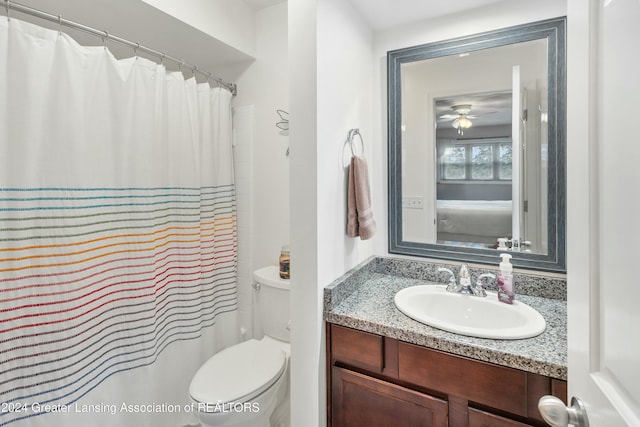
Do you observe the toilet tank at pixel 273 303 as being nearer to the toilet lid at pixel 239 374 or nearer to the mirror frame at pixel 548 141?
the toilet lid at pixel 239 374

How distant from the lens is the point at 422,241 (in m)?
1.61

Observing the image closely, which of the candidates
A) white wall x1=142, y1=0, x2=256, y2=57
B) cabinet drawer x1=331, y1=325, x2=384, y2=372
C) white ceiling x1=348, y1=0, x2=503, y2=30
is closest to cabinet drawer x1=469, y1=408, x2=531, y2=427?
cabinet drawer x1=331, y1=325, x2=384, y2=372

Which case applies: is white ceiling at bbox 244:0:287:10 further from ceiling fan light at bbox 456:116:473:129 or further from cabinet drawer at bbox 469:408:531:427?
cabinet drawer at bbox 469:408:531:427

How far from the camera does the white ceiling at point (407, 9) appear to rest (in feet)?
4.61

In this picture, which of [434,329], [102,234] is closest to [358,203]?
[434,329]

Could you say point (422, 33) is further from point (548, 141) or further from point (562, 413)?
point (562, 413)

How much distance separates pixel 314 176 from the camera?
46.6 inches

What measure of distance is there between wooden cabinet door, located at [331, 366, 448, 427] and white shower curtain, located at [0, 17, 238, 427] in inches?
39.0

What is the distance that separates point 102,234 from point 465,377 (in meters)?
1.57

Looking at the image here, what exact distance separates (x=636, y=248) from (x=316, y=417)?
4.01 feet

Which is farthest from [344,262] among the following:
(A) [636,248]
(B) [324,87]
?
(A) [636,248]

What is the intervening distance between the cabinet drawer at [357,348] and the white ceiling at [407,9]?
4.75 ft

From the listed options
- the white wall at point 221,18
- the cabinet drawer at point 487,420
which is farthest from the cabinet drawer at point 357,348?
the white wall at point 221,18

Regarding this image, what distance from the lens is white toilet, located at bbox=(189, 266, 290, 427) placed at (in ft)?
4.26
